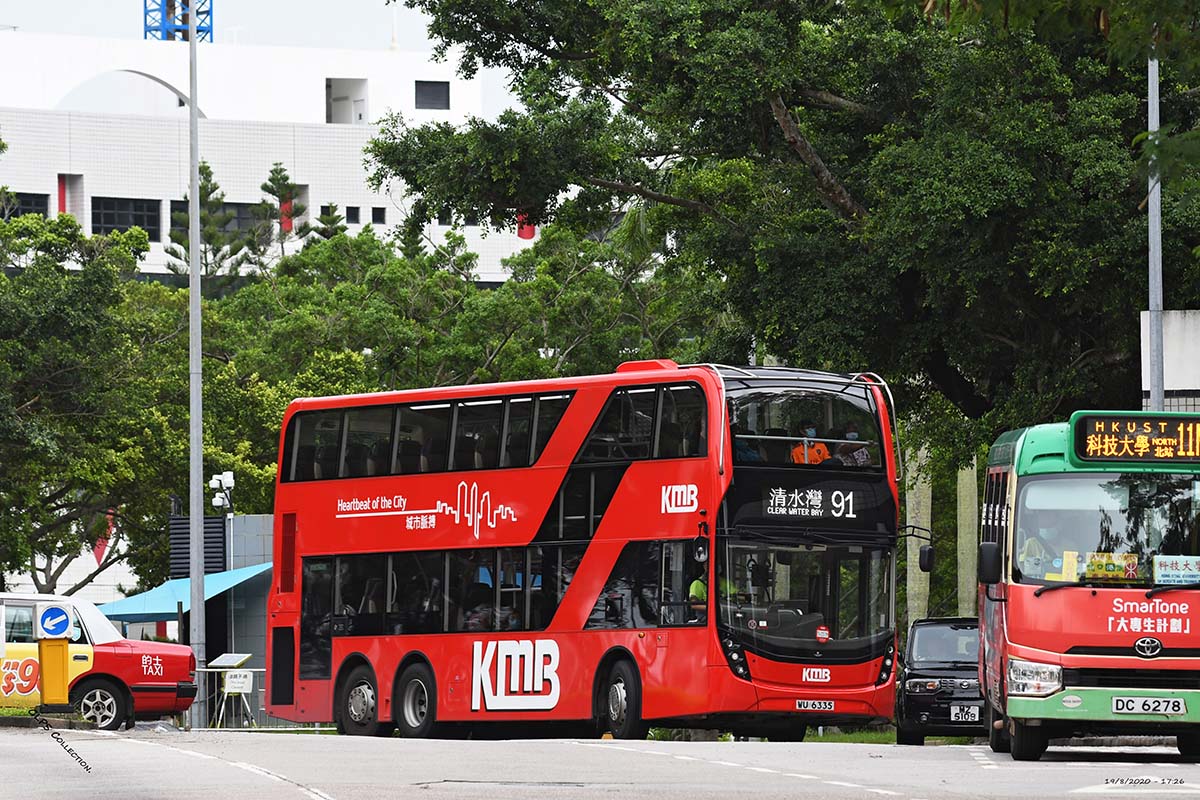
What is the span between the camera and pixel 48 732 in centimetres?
2431

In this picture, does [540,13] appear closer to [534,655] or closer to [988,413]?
[988,413]

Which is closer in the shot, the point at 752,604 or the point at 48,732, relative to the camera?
the point at 752,604

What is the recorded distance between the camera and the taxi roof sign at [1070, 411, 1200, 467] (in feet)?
Answer: 59.4

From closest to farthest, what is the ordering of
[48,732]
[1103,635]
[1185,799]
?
[1185,799] → [1103,635] → [48,732]

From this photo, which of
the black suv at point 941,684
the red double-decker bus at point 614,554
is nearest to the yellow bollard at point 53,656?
the red double-decker bus at point 614,554

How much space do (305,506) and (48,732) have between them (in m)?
4.37

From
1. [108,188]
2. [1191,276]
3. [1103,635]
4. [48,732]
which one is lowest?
[48,732]

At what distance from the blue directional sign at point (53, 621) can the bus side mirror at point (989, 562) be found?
485 inches

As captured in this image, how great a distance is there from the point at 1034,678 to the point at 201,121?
3328 inches

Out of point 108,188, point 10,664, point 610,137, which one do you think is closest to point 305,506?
point 10,664

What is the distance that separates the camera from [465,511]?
989 inches

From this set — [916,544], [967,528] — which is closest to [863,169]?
[967,528]

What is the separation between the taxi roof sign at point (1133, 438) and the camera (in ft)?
59.4

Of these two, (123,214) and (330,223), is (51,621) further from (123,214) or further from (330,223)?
(123,214)
